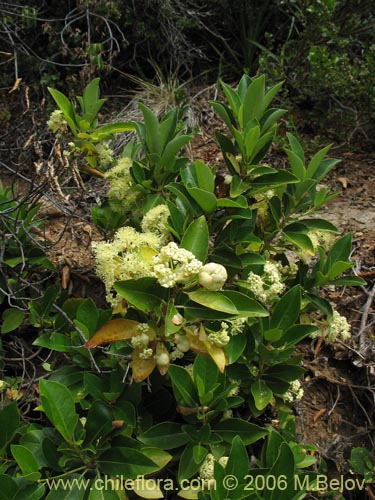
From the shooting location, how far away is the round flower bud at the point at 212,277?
125cm

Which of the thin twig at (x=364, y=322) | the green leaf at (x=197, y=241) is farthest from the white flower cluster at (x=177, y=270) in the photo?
the thin twig at (x=364, y=322)

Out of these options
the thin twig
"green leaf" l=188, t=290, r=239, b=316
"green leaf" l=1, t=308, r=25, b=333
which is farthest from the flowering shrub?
the thin twig

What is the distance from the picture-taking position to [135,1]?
154 inches

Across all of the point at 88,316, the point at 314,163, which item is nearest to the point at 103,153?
the point at 88,316

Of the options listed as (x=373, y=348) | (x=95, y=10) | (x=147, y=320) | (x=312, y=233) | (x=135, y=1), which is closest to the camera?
(x=147, y=320)

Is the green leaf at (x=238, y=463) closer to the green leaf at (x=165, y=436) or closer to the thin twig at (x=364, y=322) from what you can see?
the green leaf at (x=165, y=436)

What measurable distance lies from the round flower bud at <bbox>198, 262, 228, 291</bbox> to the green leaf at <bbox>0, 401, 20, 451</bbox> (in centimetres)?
73

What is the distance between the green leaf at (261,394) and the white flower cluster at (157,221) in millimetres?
584

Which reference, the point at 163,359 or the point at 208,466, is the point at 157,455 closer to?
the point at 208,466

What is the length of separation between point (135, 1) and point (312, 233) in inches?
112

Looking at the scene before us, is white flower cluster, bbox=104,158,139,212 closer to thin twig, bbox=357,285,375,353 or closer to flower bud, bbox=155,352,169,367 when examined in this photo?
flower bud, bbox=155,352,169,367

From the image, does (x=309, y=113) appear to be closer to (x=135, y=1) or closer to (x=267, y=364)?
(x=135, y=1)

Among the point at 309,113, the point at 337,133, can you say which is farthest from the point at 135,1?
the point at 337,133

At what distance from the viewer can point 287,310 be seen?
1.71m
